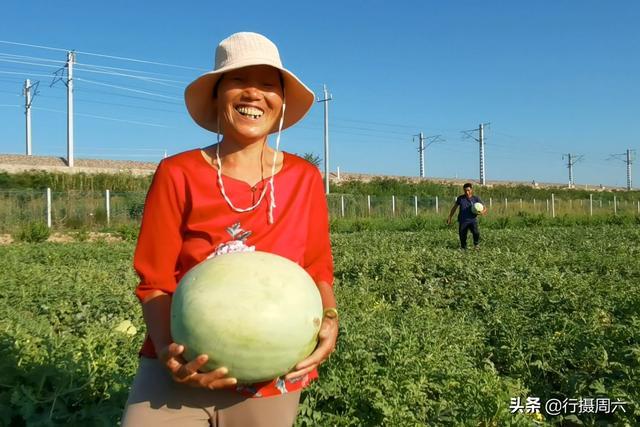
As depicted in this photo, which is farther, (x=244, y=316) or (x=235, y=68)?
(x=235, y=68)

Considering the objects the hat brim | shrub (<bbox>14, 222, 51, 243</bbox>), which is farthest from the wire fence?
the hat brim

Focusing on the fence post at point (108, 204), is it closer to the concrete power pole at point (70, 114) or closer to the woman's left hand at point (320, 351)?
the concrete power pole at point (70, 114)

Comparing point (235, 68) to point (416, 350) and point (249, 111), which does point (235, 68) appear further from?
point (416, 350)

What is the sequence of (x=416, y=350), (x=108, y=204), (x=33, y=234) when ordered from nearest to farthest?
1. (x=416, y=350)
2. (x=33, y=234)
3. (x=108, y=204)

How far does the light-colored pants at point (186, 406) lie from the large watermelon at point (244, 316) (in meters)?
0.19

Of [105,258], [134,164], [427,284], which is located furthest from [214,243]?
[134,164]

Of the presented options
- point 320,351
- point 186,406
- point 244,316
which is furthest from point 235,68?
point 186,406

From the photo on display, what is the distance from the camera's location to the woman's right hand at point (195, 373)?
58.2 inches

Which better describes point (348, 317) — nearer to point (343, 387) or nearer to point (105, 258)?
point (343, 387)

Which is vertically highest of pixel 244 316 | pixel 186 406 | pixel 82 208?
pixel 82 208

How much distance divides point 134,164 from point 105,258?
111 feet

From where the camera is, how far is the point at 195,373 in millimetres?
1487

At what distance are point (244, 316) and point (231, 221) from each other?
37 cm

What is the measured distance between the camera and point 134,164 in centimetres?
4297
